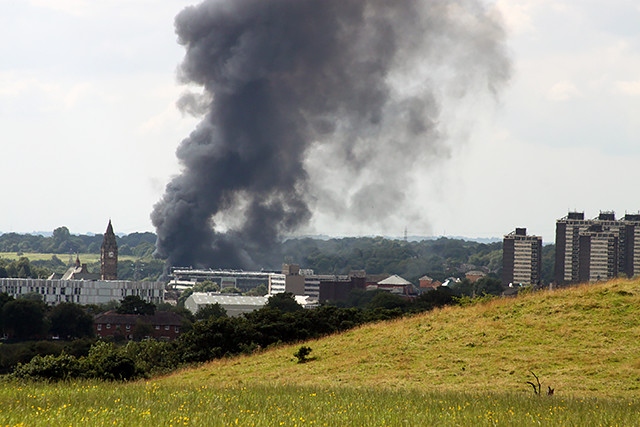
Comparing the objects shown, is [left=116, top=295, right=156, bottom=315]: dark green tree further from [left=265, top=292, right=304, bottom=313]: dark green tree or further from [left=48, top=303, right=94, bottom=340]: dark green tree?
[left=265, top=292, right=304, bottom=313]: dark green tree

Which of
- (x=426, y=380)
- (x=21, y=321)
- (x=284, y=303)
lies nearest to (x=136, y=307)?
(x=284, y=303)

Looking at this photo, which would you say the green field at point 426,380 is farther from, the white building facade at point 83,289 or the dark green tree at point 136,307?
the white building facade at point 83,289

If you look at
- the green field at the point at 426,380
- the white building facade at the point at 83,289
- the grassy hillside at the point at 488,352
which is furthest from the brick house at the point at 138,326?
the white building facade at the point at 83,289

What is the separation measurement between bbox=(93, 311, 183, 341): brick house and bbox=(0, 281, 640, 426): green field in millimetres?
57463

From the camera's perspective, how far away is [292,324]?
47719 millimetres

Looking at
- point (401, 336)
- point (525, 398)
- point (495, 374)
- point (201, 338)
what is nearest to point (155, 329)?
point (201, 338)

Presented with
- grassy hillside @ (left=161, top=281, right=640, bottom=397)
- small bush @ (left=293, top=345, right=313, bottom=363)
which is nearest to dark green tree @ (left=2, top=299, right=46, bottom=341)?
grassy hillside @ (left=161, top=281, right=640, bottom=397)

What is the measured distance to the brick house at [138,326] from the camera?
9656 centimetres

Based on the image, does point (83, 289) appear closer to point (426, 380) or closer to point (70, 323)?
point (70, 323)

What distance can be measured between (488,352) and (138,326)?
6905 cm

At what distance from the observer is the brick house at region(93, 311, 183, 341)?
317 feet

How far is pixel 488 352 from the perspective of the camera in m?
33.1

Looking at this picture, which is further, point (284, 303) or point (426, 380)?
point (284, 303)

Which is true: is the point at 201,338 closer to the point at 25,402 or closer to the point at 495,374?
the point at 495,374
